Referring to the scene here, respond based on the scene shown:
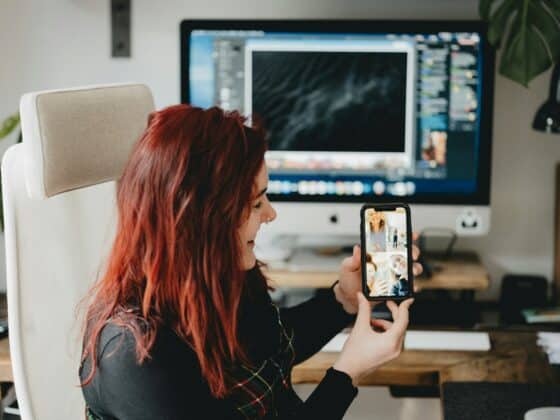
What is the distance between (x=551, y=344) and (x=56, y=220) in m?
0.97

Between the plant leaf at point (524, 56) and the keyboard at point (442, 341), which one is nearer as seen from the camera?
the keyboard at point (442, 341)

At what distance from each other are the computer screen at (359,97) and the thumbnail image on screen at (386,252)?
0.57 metres

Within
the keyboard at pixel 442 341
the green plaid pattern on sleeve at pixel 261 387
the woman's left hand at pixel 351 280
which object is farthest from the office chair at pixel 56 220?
the keyboard at pixel 442 341

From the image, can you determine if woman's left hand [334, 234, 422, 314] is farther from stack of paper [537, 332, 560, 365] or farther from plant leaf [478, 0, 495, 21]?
plant leaf [478, 0, 495, 21]

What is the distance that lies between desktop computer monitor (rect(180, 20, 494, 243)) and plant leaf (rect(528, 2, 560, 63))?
112mm

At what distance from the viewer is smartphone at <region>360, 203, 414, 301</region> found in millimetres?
1378

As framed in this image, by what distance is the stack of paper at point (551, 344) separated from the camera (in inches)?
63.7

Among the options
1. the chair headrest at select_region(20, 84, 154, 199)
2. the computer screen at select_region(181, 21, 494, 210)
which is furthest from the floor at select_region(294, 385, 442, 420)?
the chair headrest at select_region(20, 84, 154, 199)

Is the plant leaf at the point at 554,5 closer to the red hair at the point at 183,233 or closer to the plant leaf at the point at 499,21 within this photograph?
the plant leaf at the point at 499,21

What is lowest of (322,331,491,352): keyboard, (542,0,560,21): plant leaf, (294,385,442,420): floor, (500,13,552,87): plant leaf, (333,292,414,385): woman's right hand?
(294,385,442,420): floor

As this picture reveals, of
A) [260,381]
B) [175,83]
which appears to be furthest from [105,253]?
[175,83]

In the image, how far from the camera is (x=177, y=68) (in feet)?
7.13

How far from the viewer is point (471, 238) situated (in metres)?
2.17

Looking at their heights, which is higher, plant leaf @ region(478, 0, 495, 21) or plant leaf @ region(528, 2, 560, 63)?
plant leaf @ region(478, 0, 495, 21)
